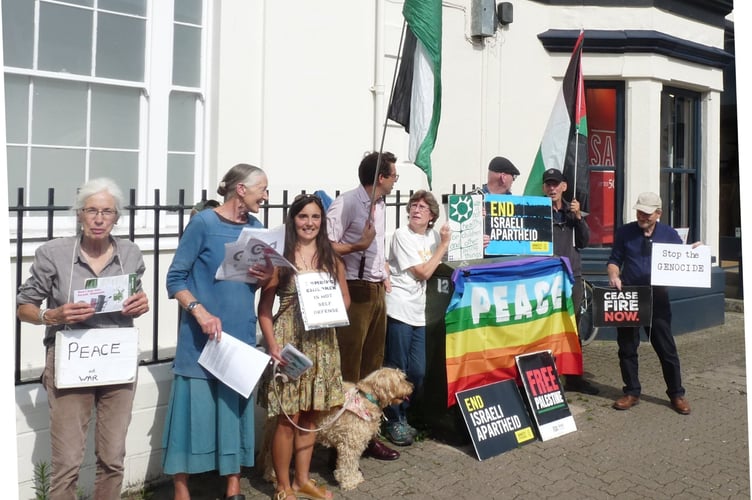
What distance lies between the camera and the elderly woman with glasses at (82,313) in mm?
3424

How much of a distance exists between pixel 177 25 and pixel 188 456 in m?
3.86

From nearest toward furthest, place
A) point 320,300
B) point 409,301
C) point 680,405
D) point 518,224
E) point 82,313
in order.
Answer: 1. point 82,313
2. point 320,300
3. point 409,301
4. point 518,224
5. point 680,405

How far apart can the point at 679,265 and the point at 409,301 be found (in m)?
2.49

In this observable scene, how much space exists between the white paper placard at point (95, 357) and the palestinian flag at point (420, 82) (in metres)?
2.30

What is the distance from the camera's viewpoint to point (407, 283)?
5.21 metres

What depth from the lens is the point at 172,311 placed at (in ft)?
19.6

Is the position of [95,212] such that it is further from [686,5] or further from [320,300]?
[686,5]

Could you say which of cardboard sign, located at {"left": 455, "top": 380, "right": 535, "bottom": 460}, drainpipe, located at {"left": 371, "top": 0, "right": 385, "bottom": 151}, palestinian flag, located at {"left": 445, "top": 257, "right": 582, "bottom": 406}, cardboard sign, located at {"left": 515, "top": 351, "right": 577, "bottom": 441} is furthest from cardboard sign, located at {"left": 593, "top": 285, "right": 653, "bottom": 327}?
drainpipe, located at {"left": 371, "top": 0, "right": 385, "bottom": 151}

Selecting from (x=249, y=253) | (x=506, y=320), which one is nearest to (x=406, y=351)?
(x=506, y=320)

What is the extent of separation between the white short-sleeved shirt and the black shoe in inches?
91.2

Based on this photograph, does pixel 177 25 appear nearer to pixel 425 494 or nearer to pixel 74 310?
pixel 74 310

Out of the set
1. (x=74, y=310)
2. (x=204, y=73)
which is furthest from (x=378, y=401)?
(x=204, y=73)

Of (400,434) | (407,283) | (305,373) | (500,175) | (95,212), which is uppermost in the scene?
(500,175)

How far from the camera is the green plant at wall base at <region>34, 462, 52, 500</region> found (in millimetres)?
3871
